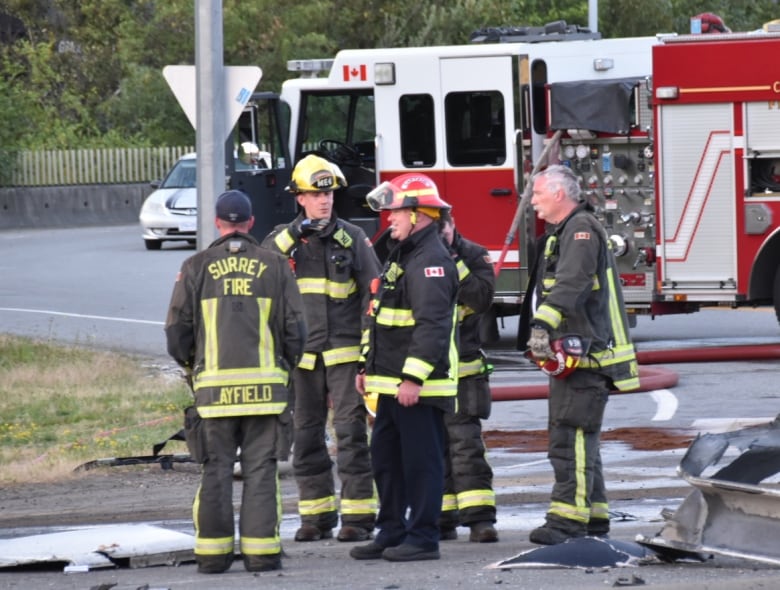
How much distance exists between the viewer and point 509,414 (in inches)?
498

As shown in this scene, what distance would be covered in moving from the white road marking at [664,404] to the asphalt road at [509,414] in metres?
0.01

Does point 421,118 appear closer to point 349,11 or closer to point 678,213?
point 678,213

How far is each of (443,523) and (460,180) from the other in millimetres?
7932

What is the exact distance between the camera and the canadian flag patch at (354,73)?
53.7 feet

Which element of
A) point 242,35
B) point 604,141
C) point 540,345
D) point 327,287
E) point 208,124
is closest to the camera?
point 540,345

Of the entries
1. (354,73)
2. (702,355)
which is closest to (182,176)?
(354,73)

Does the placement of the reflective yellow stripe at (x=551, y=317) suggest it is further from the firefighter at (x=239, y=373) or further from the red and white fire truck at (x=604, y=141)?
the red and white fire truck at (x=604, y=141)

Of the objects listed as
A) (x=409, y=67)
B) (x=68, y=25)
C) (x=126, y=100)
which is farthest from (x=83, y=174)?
(x=409, y=67)

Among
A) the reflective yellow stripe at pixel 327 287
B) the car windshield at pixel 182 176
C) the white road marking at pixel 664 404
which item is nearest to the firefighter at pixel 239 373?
the reflective yellow stripe at pixel 327 287

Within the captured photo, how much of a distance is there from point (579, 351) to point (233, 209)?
5.61 feet

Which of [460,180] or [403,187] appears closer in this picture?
[403,187]

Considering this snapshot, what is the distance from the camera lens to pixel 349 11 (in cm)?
4088

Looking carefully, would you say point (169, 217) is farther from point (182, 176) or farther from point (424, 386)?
point (424, 386)

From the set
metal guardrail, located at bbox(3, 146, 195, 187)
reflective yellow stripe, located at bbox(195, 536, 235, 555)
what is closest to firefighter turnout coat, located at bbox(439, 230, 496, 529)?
reflective yellow stripe, located at bbox(195, 536, 235, 555)
